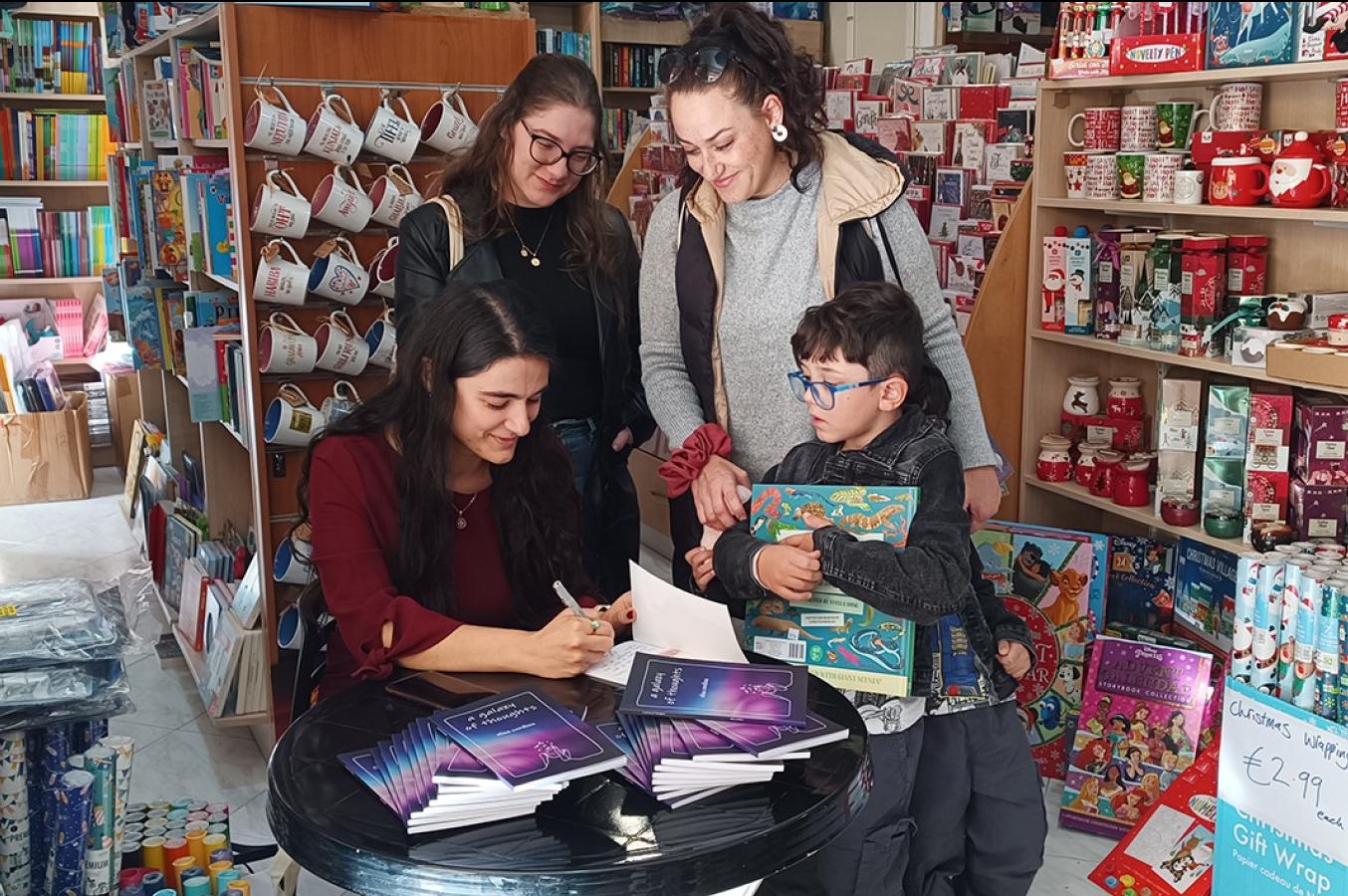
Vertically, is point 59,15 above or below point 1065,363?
above

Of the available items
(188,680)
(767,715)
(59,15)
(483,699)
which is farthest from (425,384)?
(59,15)

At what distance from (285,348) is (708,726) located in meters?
1.85

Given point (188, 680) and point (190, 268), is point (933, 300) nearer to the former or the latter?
point (190, 268)

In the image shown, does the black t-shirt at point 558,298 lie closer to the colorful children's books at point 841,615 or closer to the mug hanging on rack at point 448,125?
the colorful children's books at point 841,615

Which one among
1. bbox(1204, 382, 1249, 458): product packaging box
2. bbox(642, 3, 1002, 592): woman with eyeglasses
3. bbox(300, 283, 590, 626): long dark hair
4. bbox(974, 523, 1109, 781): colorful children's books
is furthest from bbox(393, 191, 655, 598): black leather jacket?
bbox(1204, 382, 1249, 458): product packaging box

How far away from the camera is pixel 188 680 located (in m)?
3.92

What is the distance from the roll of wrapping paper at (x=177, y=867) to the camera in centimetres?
194

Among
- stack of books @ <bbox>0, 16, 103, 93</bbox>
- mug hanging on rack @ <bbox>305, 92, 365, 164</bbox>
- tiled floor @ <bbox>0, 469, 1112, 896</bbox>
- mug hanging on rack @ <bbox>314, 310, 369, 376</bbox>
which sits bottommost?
tiled floor @ <bbox>0, 469, 1112, 896</bbox>

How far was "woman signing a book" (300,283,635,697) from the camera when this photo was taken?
1831 millimetres

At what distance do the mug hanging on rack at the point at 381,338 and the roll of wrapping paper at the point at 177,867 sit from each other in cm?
150

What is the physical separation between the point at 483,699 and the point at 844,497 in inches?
23.8

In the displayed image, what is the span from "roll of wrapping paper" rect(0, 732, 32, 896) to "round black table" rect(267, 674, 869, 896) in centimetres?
32

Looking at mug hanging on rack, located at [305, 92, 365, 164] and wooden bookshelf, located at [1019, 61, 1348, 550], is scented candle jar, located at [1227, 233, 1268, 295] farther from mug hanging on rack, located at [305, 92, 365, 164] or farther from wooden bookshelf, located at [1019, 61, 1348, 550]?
mug hanging on rack, located at [305, 92, 365, 164]

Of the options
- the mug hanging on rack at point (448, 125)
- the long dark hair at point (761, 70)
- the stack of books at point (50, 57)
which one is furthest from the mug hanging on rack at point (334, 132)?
the stack of books at point (50, 57)
